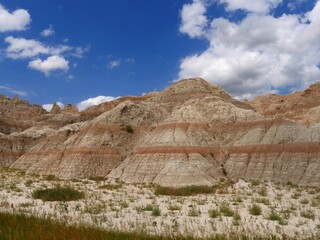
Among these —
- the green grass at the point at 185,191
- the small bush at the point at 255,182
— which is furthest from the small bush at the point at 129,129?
the green grass at the point at 185,191

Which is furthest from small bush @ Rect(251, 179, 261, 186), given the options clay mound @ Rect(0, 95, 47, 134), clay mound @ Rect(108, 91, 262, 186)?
clay mound @ Rect(0, 95, 47, 134)

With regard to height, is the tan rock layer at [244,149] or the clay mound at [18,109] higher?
the clay mound at [18,109]

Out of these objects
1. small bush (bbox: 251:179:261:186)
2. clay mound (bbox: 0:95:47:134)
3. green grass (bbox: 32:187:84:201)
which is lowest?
green grass (bbox: 32:187:84:201)

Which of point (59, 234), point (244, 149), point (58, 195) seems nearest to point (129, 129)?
point (244, 149)

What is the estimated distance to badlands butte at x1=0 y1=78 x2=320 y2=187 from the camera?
43.3 m

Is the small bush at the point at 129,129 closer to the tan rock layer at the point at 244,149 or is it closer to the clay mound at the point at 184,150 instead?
the clay mound at the point at 184,150

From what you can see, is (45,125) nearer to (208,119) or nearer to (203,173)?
(208,119)

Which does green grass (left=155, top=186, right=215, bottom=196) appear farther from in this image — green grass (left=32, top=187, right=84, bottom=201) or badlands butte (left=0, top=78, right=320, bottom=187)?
badlands butte (left=0, top=78, right=320, bottom=187)

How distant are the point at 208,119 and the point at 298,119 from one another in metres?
37.3

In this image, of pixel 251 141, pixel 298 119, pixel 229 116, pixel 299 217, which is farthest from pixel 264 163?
pixel 298 119

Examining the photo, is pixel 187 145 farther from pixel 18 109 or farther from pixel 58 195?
pixel 18 109

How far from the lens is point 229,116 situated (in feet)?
187

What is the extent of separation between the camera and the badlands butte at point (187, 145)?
1705 inches

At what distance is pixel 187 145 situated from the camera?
49.8 m
